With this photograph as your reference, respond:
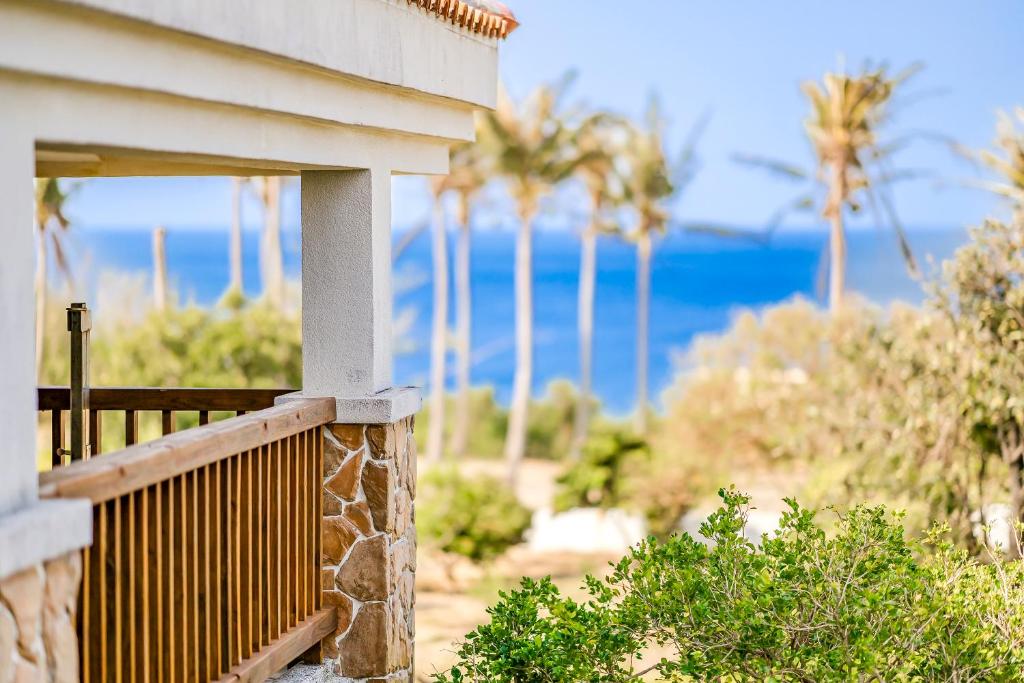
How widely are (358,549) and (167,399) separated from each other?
1.30 meters

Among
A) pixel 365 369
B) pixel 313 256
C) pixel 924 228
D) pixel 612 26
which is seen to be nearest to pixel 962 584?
pixel 365 369

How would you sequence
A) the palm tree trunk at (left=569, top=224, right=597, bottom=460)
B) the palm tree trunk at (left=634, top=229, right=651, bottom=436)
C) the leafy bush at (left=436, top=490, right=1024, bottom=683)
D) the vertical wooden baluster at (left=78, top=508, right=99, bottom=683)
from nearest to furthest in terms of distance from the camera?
1. the vertical wooden baluster at (left=78, top=508, right=99, bottom=683)
2. the leafy bush at (left=436, top=490, right=1024, bottom=683)
3. the palm tree trunk at (left=634, top=229, right=651, bottom=436)
4. the palm tree trunk at (left=569, top=224, right=597, bottom=460)

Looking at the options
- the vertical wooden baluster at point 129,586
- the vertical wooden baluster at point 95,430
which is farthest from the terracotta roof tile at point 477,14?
the vertical wooden baluster at point 129,586

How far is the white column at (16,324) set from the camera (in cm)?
363

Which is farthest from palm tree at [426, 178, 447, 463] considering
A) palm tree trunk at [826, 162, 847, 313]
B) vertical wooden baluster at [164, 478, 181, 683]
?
vertical wooden baluster at [164, 478, 181, 683]

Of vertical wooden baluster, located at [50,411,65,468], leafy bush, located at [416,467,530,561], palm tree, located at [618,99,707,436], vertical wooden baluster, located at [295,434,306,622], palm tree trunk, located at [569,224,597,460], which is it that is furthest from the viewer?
palm tree trunk, located at [569,224,597,460]

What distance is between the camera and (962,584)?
596 cm

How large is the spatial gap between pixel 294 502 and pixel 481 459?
36.1m

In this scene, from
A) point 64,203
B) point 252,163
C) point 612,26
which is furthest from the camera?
point 612,26

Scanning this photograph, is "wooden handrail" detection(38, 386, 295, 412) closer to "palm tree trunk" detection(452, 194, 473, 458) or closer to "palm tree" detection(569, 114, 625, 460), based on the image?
"palm tree" detection(569, 114, 625, 460)

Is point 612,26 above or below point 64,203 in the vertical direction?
above

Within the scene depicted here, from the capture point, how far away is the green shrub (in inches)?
976

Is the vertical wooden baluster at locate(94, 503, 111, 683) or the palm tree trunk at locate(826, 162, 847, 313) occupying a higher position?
the palm tree trunk at locate(826, 162, 847, 313)

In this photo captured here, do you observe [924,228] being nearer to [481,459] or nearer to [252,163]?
[481,459]
